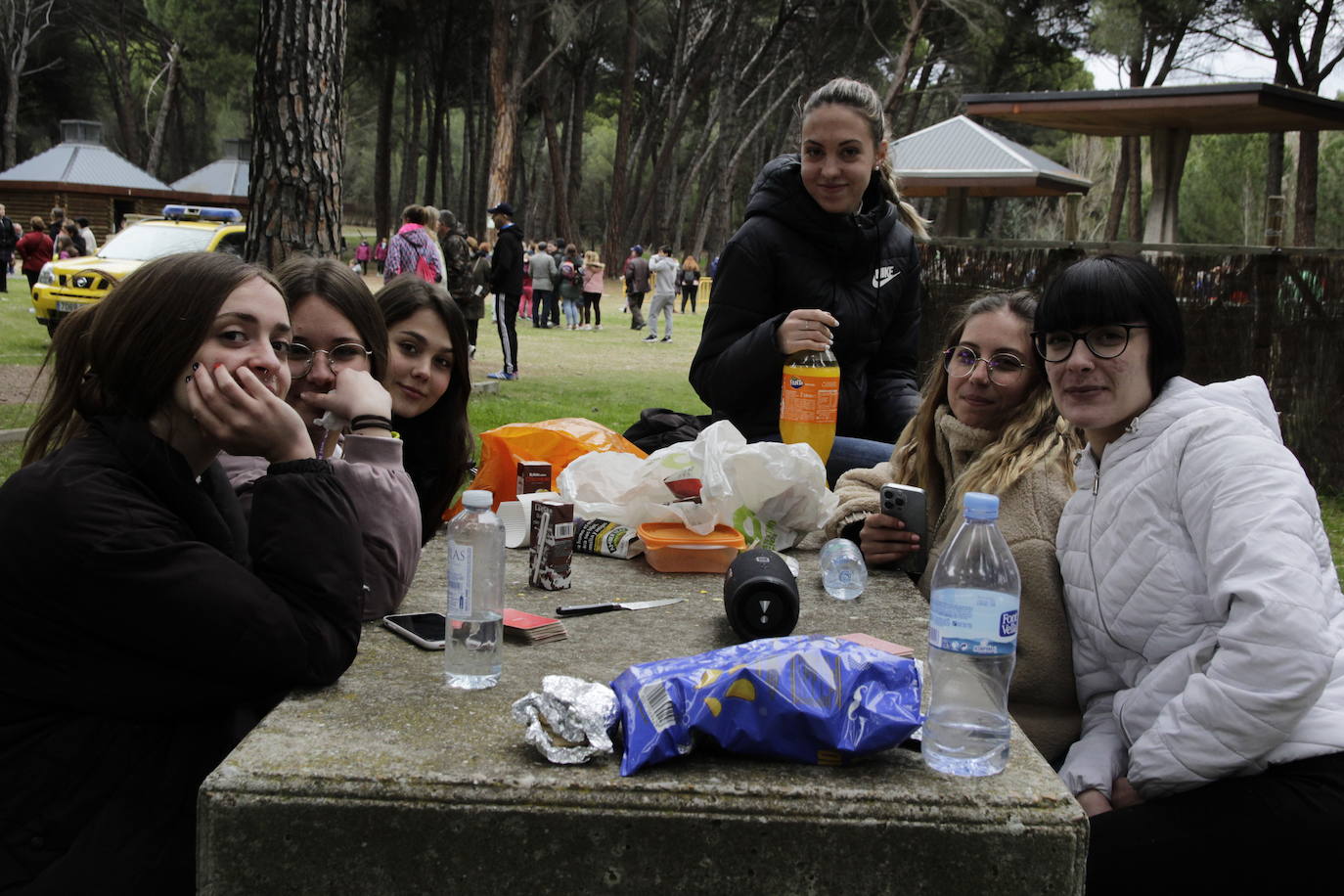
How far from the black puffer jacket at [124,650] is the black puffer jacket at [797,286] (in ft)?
7.16

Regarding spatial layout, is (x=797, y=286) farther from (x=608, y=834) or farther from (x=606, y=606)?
(x=608, y=834)

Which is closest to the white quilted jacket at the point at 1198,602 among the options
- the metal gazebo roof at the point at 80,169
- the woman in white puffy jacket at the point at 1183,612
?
the woman in white puffy jacket at the point at 1183,612

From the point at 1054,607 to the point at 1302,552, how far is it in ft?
1.82

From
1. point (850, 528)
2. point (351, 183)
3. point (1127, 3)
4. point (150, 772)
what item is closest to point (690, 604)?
A: point (850, 528)

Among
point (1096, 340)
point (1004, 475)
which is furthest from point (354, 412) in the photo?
point (1096, 340)

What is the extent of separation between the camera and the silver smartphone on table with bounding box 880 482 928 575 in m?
2.84

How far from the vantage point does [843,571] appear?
2.69m

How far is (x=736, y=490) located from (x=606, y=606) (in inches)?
27.3

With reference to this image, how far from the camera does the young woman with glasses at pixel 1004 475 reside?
2377mm

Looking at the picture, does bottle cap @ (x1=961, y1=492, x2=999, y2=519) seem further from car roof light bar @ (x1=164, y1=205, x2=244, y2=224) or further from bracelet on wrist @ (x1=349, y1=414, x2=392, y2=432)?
car roof light bar @ (x1=164, y1=205, x2=244, y2=224)

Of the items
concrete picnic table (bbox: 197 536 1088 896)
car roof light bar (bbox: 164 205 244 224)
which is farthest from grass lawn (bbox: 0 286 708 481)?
concrete picnic table (bbox: 197 536 1088 896)

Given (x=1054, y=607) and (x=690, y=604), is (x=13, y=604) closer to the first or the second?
(x=690, y=604)

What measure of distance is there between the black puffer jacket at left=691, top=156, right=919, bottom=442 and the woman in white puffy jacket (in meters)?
1.56

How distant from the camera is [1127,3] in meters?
23.8
